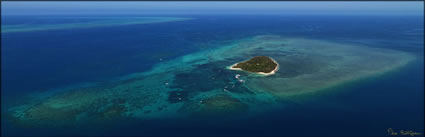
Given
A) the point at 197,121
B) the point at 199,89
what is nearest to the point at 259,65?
the point at 199,89

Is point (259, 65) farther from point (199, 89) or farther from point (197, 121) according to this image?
point (197, 121)

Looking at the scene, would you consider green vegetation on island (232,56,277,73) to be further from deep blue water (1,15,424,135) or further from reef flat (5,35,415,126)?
deep blue water (1,15,424,135)

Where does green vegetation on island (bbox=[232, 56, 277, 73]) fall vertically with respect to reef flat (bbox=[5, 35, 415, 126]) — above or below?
above

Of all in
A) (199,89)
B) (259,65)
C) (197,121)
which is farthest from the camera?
(259,65)

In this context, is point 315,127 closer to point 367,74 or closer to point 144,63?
point 367,74

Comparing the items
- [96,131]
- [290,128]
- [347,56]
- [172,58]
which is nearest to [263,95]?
[290,128]

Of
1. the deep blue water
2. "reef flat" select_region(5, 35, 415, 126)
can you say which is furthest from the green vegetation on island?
the deep blue water

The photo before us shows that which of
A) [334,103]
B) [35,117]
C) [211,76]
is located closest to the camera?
[35,117]

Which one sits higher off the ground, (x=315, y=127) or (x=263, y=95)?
(x=263, y=95)
